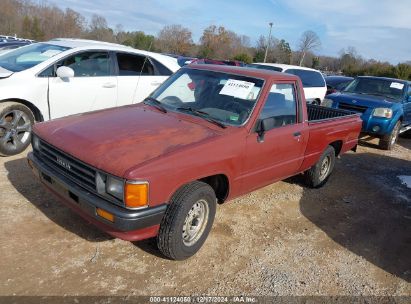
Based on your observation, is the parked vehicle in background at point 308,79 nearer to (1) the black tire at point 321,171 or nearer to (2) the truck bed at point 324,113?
(2) the truck bed at point 324,113

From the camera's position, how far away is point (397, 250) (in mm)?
4301

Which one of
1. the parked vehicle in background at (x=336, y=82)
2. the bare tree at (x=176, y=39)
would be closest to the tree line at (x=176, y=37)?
the bare tree at (x=176, y=39)

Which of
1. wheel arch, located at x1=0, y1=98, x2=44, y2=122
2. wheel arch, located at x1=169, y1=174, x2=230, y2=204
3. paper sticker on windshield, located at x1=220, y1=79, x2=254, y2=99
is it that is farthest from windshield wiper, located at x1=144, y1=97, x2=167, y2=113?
wheel arch, located at x1=0, y1=98, x2=44, y2=122

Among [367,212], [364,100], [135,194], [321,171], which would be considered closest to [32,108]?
[135,194]

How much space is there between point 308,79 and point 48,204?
9.50 meters

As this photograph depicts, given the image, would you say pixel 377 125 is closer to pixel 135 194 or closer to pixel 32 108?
pixel 32 108

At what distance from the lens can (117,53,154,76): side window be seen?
6594 millimetres

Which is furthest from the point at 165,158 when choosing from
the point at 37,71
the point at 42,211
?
the point at 37,71

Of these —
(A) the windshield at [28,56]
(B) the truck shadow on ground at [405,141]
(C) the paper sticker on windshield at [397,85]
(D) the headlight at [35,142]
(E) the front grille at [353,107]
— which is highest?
(A) the windshield at [28,56]

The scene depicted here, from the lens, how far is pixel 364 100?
29.9 feet

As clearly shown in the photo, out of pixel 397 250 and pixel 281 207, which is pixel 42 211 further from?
pixel 397 250

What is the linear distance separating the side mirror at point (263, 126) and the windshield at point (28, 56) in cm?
377

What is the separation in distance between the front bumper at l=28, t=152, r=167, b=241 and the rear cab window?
9.05 m

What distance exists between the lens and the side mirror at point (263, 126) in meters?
3.88
